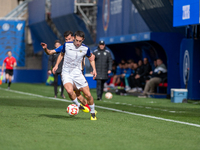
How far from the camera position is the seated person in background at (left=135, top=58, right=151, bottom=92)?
19375mm

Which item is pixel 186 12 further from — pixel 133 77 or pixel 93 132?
pixel 93 132

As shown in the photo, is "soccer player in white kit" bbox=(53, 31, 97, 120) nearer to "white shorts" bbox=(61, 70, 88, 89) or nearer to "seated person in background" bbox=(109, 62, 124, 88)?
"white shorts" bbox=(61, 70, 88, 89)

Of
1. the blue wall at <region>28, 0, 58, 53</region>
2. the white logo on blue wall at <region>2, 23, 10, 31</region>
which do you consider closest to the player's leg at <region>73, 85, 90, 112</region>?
the blue wall at <region>28, 0, 58, 53</region>

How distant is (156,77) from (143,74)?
0.94 metres

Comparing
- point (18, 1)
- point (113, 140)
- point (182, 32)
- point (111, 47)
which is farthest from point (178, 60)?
point (18, 1)

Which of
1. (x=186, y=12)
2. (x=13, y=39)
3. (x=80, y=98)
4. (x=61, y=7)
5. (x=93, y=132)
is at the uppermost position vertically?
(x=61, y=7)

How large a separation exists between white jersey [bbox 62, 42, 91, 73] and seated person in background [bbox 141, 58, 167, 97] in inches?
370

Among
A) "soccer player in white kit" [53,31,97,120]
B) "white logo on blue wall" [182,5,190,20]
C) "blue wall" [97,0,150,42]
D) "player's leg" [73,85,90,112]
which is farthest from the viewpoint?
"blue wall" [97,0,150,42]

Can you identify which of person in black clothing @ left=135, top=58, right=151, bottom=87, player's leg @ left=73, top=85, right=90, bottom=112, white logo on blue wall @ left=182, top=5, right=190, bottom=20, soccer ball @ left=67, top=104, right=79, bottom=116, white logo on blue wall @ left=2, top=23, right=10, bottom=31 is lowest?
soccer ball @ left=67, top=104, right=79, bottom=116

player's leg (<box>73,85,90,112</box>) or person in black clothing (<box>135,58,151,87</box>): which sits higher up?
person in black clothing (<box>135,58,151,87</box>)

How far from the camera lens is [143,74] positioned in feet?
64.0

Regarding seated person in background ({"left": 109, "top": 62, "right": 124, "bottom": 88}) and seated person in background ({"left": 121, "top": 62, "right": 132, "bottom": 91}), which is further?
seated person in background ({"left": 109, "top": 62, "right": 124, "bottom": 88})

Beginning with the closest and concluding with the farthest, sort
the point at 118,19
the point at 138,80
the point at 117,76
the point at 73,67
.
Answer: the point at 73,67 → the point at 138,80 → the point at 117,76 → the point at 118,19

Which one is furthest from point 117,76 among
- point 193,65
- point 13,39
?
point 13,39
